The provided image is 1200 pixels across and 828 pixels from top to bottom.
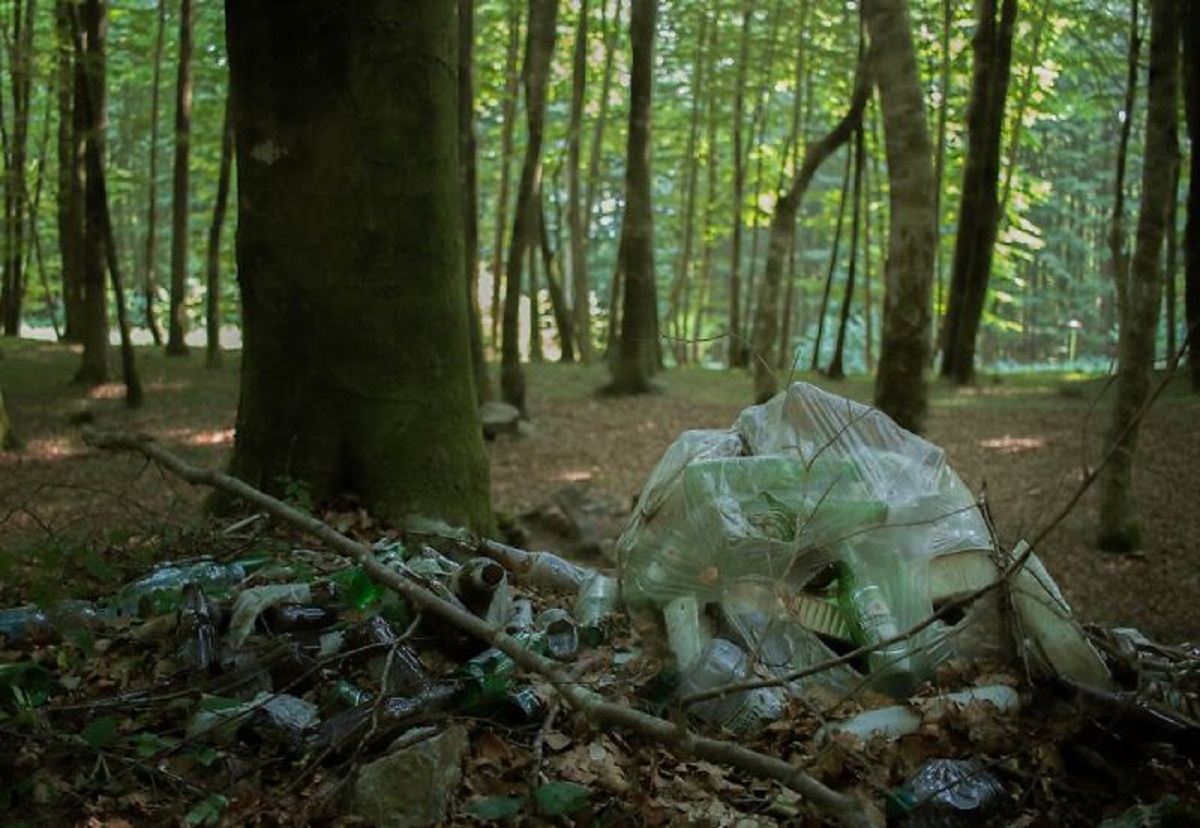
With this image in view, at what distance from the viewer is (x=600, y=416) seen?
44.7 ft

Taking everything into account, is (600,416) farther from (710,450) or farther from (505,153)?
(710,450)

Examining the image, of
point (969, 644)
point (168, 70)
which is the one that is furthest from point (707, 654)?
point (168, 70)

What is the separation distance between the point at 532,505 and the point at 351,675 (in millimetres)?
6323

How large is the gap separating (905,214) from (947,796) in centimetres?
567

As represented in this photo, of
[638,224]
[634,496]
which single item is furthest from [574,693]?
[638,224]

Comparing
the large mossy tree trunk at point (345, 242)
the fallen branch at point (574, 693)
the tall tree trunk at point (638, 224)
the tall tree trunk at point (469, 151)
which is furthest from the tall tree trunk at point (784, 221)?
the fallen branch at point (574, 693)

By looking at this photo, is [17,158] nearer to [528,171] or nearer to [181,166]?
[181,166]

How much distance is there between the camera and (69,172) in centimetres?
1744

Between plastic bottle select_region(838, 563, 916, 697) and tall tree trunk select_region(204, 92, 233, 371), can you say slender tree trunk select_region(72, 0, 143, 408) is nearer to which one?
tall tree trunk select_region(204, 92, 233, 371)

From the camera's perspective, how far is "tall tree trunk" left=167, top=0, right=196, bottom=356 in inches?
584

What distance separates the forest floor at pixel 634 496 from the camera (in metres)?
2.89

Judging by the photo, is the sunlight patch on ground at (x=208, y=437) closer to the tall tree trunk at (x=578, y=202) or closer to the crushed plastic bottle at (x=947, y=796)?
the tall tree trunk at (x=578, y=202)

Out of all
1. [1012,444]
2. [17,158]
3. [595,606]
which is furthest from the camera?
[17,158]

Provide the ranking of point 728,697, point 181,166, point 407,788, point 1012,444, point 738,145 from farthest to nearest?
point 738,145
point 181,166
point 1012,444
point 728,697
point 407,788
